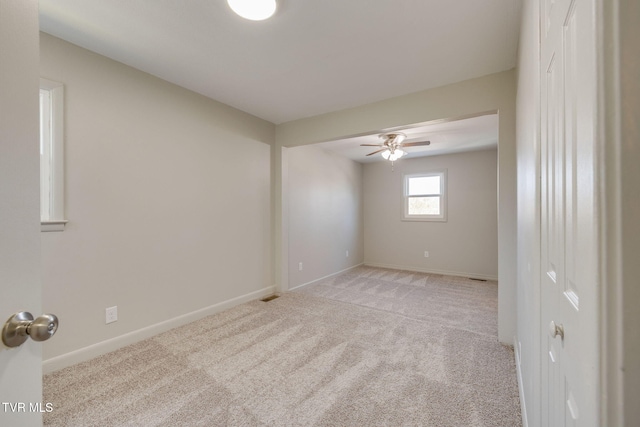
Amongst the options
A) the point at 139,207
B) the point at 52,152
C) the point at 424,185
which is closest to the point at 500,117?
the point at 424,185

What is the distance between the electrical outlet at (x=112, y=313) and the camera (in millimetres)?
2264

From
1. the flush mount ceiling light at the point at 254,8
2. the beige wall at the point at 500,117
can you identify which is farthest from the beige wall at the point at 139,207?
the beige wall at the point at 500,117

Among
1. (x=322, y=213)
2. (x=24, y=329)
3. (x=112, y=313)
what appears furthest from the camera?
(x=322, y=213)

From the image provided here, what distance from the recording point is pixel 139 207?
248 centimetres

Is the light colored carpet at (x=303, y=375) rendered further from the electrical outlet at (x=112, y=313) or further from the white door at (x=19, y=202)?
the white door at (x=19, y=202)

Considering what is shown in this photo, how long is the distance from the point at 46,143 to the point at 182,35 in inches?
50.1

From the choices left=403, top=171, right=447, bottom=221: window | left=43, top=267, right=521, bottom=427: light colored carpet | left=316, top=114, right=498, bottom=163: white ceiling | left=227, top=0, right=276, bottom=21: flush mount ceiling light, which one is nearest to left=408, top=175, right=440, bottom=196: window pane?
left=403, top=171, right=447, bottom=221: window

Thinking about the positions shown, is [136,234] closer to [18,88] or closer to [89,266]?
[89,266]

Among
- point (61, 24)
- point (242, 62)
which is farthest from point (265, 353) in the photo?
point (61, 24)

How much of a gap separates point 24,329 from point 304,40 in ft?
7.12

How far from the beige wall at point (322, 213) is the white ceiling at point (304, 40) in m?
1.79

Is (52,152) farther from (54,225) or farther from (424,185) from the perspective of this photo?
(424,185)

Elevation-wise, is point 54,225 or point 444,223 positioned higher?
point 54,225

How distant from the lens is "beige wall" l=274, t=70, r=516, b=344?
7.83 feet
